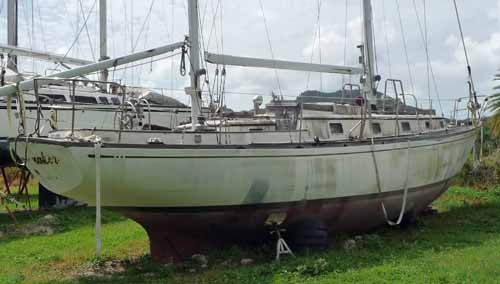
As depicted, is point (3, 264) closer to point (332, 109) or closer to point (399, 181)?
point (332, 109)

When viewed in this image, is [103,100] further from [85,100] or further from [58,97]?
[58,97]

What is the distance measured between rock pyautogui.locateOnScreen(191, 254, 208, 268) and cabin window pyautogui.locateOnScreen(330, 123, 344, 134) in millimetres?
3811

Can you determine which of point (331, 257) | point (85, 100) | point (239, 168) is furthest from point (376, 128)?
point (85, 100)

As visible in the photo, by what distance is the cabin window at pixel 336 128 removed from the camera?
11125mm

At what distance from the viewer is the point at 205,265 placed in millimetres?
9008

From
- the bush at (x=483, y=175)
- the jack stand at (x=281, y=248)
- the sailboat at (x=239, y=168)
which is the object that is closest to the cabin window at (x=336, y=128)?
the sailboat at (x=239, y=168)

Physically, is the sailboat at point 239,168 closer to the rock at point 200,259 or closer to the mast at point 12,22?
the rock at point 200,259

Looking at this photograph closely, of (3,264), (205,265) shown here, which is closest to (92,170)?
(205,265)

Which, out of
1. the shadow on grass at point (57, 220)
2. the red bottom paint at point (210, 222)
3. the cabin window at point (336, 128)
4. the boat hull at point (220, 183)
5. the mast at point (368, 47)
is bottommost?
the shadow on grass at point (57, 220)

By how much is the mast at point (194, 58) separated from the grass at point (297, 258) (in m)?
2.87

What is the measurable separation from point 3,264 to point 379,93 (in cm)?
1055

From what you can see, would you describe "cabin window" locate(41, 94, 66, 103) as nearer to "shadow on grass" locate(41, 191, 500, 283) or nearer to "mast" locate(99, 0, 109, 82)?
"mast" locate(99, 0, 109, 82)

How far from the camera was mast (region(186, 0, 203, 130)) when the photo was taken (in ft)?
34.1

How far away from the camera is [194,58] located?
34.4 feet
